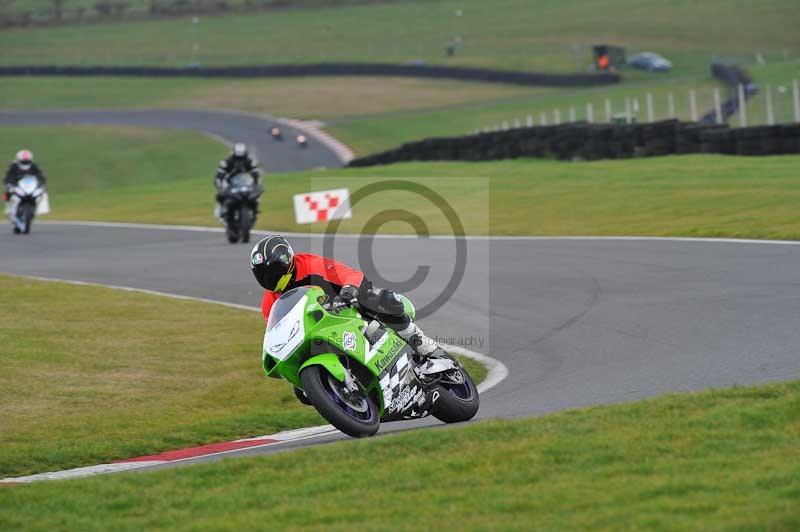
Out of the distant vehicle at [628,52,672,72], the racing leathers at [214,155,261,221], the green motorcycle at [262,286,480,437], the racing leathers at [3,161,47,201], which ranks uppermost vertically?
the distant vehicle at [628,52,672,72]

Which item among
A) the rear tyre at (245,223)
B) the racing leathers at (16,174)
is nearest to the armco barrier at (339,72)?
the racing leathers at (16,174)

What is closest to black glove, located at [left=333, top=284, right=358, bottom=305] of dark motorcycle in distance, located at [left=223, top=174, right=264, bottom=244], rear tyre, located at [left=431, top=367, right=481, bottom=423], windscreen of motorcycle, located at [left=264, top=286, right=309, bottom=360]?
windscreen of motorcycle, located at [left=264, top=286, right=309, bottom=360]

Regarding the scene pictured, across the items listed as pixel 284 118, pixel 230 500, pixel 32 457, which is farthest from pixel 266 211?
pixel 284 118

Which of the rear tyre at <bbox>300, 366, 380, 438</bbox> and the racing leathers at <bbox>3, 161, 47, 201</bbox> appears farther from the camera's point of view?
the racing leathers at <bbox>3, 161, 47, 201</bbox>

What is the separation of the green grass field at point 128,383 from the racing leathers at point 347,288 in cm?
149

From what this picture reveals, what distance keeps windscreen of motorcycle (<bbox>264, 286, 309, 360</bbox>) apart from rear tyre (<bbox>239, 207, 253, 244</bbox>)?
48.1 feet

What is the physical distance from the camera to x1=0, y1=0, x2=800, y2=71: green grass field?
7562 cm

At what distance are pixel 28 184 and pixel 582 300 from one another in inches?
684

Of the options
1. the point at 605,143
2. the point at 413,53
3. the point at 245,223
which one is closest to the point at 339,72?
the point at 413,53

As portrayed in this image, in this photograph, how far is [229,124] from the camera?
62531mm

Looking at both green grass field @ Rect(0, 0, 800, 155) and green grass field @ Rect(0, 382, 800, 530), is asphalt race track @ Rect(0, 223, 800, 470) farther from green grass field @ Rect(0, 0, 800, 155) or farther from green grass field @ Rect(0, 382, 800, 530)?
green grass field @ Rect(0, 0, 800, 155)

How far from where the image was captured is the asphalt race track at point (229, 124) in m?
52.5

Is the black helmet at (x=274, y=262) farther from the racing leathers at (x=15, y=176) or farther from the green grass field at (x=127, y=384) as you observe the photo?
the racing leathers at (x=15, y=176)

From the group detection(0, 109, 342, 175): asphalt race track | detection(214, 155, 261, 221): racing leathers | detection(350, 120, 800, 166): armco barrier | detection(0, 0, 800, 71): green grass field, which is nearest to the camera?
detection(214, 155, 261, 221): racing leathers
